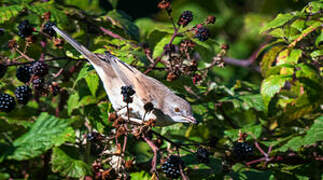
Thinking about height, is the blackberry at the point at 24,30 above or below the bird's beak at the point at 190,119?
above

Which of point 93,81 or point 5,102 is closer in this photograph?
point 5,102

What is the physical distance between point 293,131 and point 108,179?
3.98 feet

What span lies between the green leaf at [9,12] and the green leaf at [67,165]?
69 cm

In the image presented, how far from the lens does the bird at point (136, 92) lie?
1585 millimetres

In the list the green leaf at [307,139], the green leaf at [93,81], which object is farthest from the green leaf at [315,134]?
the green leaf at [93,81]

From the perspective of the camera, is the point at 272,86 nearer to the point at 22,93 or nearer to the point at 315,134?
the point at 315,134

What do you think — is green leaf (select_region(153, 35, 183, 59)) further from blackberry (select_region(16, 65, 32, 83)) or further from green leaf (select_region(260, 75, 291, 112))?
blackberry (select_region(16, 65, 32, 83))

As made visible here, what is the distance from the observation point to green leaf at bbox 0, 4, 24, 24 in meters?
1.90

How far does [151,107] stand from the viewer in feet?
4.76

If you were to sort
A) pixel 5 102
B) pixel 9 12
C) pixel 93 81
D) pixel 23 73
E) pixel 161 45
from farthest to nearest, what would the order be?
pixel 161 45 < pixel 9 12 < pixel 93 81 < pixel 23 73 < pixel 5 102

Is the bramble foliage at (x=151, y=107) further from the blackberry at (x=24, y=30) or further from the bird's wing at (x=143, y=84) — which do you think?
the bird's wing at (x=143, y=84)

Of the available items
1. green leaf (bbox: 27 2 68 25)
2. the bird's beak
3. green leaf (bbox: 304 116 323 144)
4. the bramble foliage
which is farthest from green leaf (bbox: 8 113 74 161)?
green leaf (bbox: 304 116 323 144)

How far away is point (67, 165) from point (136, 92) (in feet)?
1.88

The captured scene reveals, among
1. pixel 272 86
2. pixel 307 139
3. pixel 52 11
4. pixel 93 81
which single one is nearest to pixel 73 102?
pixel 93 81
